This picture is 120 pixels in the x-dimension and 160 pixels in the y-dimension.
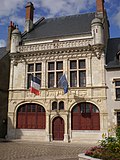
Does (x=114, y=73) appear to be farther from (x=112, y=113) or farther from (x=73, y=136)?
(x=73, y=136)

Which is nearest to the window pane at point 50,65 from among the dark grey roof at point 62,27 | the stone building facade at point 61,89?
the stone building facade at point 61,89

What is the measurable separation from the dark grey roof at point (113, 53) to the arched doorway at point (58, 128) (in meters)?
6.12

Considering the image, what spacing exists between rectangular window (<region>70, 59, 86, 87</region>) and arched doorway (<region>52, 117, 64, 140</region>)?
3.25 metres

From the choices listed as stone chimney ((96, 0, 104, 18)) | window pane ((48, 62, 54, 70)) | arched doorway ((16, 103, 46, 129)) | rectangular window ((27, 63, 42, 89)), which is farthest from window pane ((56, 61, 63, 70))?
stone chimney ((96, 0, 104, 18))

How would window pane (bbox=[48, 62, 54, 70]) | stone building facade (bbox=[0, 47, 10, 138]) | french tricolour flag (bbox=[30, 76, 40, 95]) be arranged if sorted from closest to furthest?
french tricolour flag (bbox=[30, 76, 40, 95])
window pane (bbox=[48, 62, 54, 70])
stone building facade (bbox=[0, 47, 10, 138])

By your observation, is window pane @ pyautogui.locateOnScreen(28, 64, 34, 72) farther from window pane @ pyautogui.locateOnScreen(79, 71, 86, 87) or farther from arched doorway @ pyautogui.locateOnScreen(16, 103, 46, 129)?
window pane @ pyautogui.locateOnScreen(79, 71, 86, 87)

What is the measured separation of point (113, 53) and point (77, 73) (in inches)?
156

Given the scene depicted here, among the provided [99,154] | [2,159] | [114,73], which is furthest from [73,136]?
[99,154]

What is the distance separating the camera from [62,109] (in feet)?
57.5

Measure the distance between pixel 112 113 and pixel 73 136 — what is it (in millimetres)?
3714

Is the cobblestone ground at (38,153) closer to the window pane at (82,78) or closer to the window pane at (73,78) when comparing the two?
the window pane at (82,78)

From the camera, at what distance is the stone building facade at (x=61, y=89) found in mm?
16828

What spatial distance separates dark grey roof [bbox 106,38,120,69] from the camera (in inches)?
677

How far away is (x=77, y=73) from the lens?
17750mm
